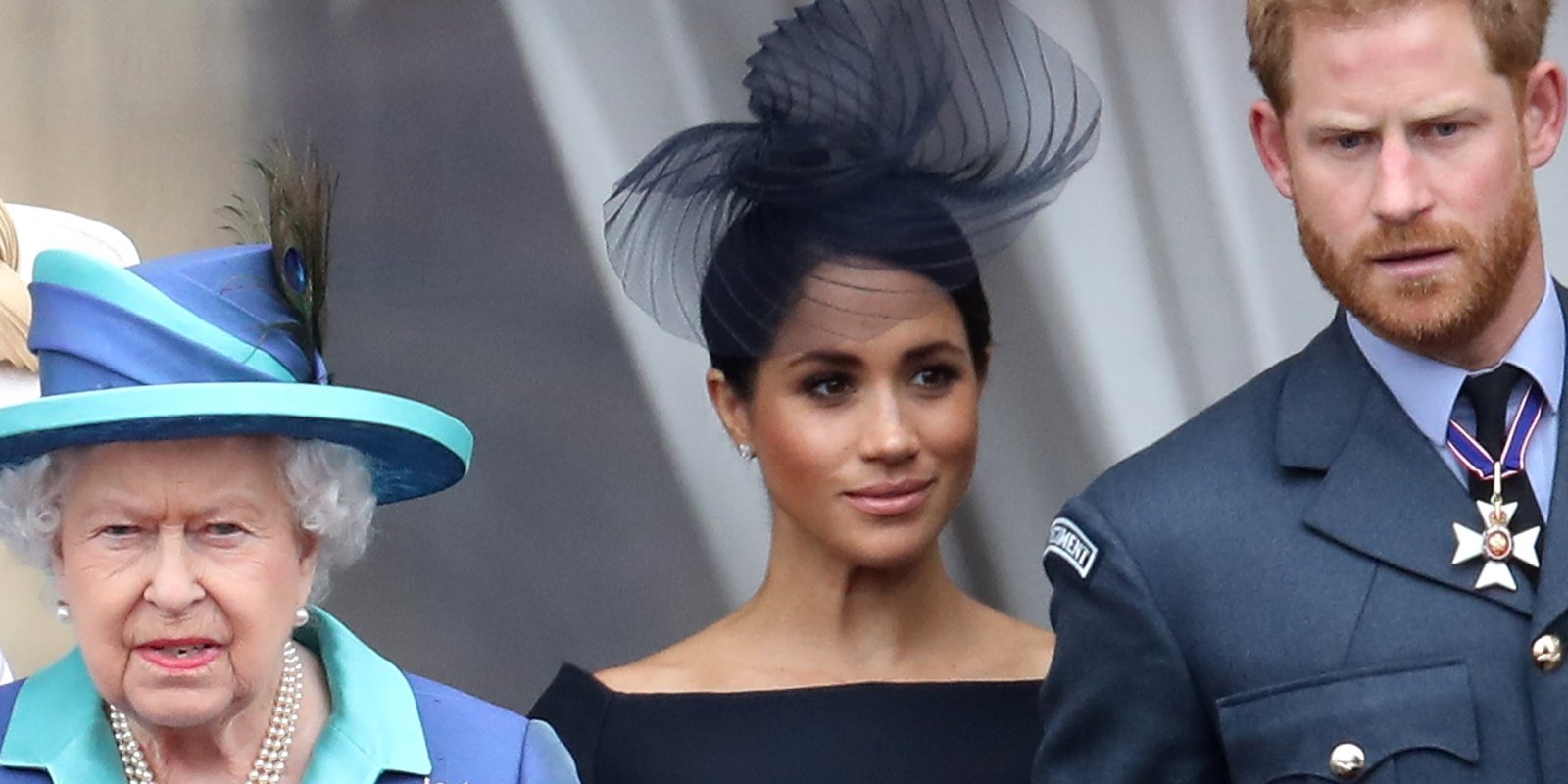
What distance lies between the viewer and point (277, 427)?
8.25ft

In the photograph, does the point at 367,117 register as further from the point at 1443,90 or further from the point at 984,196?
the point at 1443,90

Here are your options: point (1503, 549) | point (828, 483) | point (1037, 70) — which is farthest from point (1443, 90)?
point (828, 483)

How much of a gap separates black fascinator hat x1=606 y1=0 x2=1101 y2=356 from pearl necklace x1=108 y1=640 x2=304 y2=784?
2.88 feet

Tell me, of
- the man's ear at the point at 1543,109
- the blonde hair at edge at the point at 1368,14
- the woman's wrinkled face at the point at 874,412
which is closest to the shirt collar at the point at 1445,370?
the man's ear at the point at 1543,109

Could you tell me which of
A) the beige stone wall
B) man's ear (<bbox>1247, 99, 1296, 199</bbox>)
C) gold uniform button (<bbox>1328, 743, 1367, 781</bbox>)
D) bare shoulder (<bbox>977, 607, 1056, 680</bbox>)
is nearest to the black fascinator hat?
bare shoulder (<bbox>977, 607, 1056, 680</bbox>)

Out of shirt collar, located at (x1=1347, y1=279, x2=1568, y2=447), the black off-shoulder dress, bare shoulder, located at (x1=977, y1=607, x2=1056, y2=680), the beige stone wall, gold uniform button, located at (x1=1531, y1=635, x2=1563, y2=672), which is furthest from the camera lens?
the beige stone wall

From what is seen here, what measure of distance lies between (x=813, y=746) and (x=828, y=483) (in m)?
0.33

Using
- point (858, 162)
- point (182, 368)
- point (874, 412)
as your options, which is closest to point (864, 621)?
point (874, 412)

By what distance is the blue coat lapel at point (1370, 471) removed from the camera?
2504 millimetres

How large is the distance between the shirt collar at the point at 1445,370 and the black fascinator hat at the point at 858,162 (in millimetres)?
760

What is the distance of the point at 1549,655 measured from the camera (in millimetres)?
2426

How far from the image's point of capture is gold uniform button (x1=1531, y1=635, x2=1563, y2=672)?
2426 mm

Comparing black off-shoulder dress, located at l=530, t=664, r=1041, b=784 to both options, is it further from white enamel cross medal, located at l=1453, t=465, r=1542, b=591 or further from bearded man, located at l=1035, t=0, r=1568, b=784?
white enamel cross medal, located at l=1453, t=465, r=1542, b=591

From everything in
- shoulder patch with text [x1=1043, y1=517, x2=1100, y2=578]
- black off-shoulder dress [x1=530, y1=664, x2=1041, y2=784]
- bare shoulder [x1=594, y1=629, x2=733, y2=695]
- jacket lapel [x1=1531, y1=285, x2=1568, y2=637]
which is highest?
shoulder patch with text [x1=1043, y1=517, x2=1100, y2=578]
